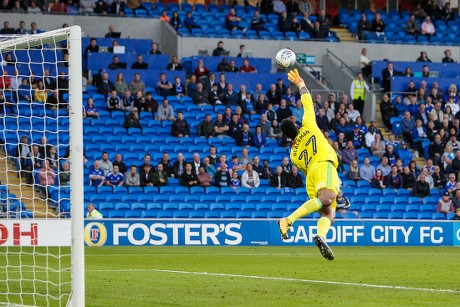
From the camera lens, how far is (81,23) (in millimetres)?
33094

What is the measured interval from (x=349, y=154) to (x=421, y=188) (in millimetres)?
2390

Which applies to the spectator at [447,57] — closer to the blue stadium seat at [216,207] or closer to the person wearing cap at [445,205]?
the person wearing cap at [445,205]

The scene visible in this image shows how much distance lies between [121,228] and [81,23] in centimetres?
1216

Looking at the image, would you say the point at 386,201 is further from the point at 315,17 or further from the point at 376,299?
the point at 376,299

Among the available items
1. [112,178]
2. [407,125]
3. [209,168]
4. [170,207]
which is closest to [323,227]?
[170,207]

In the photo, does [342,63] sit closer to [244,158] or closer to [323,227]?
[244,158]

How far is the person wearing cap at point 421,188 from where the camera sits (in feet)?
94.1

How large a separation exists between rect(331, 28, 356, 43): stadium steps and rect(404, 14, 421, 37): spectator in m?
2.26

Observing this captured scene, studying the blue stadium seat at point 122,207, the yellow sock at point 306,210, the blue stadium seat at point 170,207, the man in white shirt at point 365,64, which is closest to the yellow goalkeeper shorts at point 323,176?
the yellow sock at point 306,210

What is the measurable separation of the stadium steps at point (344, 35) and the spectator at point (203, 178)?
40.9ft

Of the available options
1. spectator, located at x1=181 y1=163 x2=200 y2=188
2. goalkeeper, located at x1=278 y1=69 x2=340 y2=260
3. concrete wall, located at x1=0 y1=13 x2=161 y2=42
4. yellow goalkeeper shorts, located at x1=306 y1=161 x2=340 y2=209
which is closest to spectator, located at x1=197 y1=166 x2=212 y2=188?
spectator, located at x1=181 y1=163 x2=200 y2=188

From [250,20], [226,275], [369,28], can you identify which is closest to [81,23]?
[250,20]

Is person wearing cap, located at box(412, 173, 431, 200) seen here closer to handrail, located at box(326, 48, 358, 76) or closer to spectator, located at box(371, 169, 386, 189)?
spectator, located at box(371, 169, 386, 189)

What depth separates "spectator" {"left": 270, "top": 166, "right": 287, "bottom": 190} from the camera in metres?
27.5
